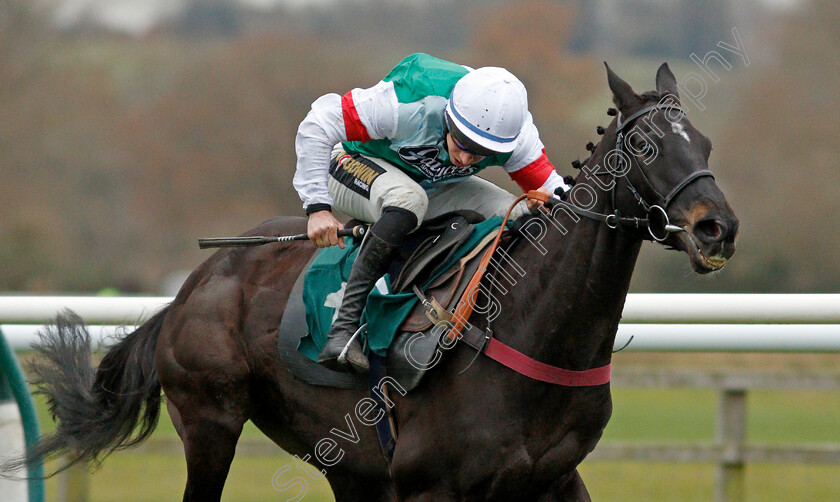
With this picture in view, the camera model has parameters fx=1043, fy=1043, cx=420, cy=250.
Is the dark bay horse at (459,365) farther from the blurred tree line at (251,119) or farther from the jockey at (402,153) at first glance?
the blurred tree line at (251,119)

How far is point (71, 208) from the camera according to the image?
103 feet

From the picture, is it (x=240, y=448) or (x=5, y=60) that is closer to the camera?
(x=240, y=448)

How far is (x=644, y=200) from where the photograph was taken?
3293 mm

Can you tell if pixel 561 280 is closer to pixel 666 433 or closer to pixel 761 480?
pixel 761 480

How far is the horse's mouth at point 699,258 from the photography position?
120 inches

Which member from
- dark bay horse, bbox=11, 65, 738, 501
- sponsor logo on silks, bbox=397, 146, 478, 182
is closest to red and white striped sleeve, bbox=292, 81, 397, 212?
sponsor logo on silks, bbox=397, 146, 478, 182

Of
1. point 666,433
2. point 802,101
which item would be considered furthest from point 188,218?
point 666,433

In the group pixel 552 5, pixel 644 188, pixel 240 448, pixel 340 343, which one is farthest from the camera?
pixel 552 5

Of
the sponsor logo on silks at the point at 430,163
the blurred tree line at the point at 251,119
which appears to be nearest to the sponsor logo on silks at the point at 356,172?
the sponsor logo on silks at the point at 430,163

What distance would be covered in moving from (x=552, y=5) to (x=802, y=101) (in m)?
11.1

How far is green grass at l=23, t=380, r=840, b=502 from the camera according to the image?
24.6ft

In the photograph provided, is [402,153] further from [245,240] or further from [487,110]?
[245,240]

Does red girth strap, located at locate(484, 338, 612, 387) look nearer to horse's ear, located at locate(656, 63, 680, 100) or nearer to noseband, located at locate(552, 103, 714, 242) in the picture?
noseband, located at locate(552, 103, 714, 242)

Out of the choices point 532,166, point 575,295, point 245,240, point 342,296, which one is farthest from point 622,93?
point 245,240
